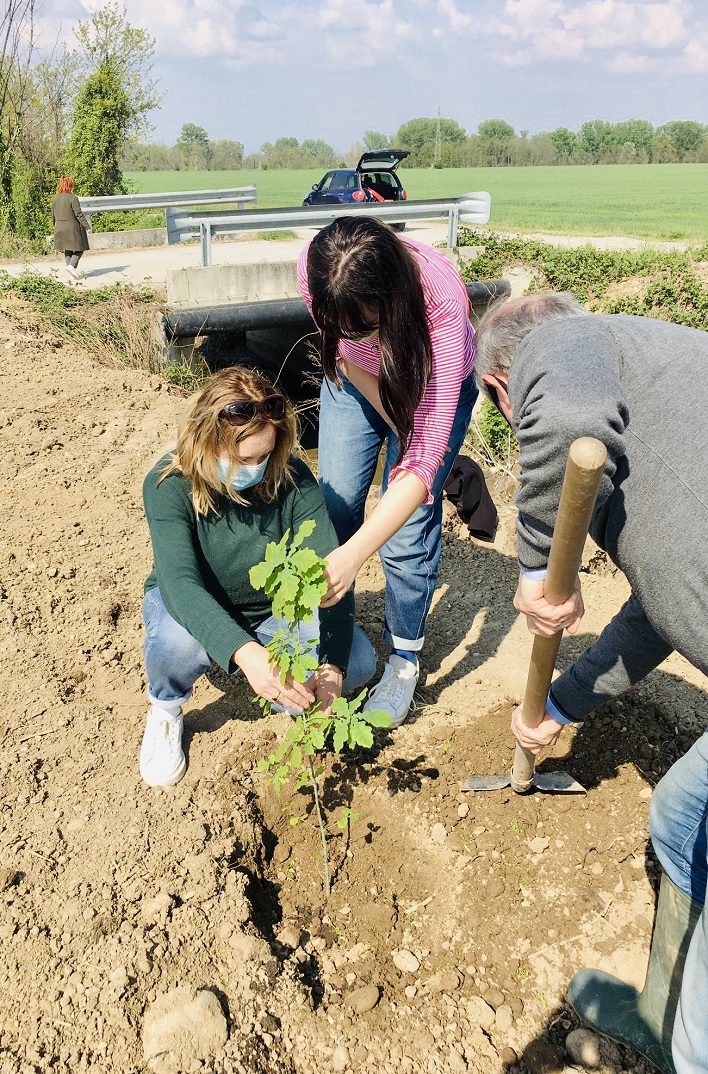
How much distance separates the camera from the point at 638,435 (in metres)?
1.69

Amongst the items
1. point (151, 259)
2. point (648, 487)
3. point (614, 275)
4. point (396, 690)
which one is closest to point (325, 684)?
point (396, 690)

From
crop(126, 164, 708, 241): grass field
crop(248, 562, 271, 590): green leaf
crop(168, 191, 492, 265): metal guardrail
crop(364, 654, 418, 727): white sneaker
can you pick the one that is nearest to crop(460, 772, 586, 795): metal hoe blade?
crop(364, 654, 418, 727): white sneaker

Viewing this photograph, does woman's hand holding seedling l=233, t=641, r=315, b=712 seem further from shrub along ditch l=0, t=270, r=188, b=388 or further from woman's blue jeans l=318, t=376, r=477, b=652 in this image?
shrub along ditch l=0, t=270, r=188, b=388

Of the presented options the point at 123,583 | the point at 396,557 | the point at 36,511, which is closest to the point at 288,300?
the point at 36,511

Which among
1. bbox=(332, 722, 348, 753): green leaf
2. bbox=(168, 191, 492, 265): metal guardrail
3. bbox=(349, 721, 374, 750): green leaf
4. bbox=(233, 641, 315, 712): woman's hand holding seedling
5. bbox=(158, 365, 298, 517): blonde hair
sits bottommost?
bbox=(332, 722, 348, 753): green leaf

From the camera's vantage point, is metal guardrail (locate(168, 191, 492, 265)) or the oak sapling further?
metal guardrail (locate(168, 191, 492, 265))

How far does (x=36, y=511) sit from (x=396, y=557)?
2.54 metres

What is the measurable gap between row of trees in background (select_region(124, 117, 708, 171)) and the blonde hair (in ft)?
213

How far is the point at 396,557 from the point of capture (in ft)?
10.1

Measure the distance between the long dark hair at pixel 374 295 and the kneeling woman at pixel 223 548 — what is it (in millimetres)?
350

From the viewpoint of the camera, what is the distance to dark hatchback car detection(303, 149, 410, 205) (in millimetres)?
16438

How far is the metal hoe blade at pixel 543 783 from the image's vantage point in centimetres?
280

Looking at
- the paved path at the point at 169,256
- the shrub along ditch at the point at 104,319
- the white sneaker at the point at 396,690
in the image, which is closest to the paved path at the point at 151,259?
the paved path at the point at 169,256

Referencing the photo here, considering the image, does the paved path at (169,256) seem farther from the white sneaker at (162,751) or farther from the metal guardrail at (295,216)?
the white sneaker at (162,751)
